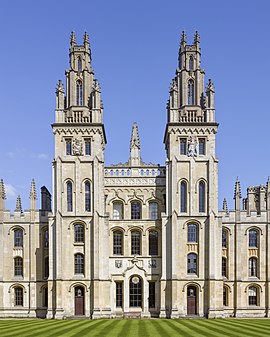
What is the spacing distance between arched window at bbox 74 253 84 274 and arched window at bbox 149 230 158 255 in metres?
8.27

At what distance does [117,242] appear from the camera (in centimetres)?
5859

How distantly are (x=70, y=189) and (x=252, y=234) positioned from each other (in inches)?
915

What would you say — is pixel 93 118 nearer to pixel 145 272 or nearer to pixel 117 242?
pixel 117 242

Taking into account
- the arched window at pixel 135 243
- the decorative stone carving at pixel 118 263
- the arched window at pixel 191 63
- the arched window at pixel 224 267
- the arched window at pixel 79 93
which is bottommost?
the arched window at pixel 224 267

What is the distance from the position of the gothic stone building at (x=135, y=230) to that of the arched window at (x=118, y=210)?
12 centimetres

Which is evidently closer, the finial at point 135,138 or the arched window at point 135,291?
the arched window at point 135,291

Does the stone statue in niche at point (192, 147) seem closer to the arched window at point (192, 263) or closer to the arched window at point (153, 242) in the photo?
the arched window at point (153, 242)

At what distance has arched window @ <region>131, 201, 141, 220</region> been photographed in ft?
195

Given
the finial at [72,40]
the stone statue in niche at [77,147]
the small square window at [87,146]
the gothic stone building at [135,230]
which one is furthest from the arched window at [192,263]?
the finial at [72,40]

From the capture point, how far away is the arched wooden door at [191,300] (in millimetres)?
55722

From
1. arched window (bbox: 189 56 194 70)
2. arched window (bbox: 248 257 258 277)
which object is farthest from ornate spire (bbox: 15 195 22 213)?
arched window (bbox: 248 257 258 277)

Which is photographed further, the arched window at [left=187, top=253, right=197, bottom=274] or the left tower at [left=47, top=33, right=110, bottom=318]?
the arched window at [left=187, top=253, right=197, bottom=274]

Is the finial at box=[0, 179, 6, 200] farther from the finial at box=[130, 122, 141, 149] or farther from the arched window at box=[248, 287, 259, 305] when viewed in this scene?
the arched window at box=[248, 287, 259, 305]

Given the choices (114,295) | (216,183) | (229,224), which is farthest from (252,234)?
(114,295)
